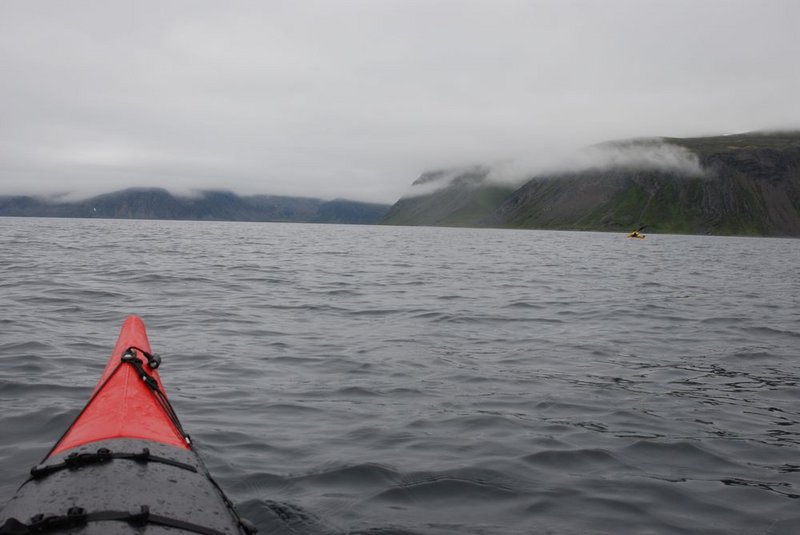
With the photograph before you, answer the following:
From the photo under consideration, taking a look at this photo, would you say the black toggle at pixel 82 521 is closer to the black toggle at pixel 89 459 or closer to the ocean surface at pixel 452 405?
the black toggle at pixel 89 459

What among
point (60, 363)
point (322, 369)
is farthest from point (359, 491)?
point (60, 363)

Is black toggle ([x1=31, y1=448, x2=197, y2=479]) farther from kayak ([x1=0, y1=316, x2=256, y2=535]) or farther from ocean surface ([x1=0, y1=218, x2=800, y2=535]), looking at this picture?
ocean surface ([x1=0, y1=218, x2=800, y2=535])

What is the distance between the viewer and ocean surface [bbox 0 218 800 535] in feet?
20.7

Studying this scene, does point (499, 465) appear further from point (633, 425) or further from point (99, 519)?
point (99, 519)

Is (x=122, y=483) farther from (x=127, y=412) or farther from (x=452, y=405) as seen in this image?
(x=452, y=405)

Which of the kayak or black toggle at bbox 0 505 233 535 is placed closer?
black toggle at bbox 0 505 233 535

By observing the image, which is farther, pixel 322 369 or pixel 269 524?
pixel 322 369

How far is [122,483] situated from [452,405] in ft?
19.5

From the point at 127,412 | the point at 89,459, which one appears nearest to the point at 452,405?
the point at 127,412

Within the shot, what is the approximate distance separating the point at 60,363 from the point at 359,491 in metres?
7.24

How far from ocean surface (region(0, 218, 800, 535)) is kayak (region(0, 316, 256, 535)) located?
139 cm

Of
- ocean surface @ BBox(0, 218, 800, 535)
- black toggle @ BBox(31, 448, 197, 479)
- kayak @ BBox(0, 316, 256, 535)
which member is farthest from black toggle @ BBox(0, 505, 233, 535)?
ocean surface @ BBox(0, 218, 800, 535)

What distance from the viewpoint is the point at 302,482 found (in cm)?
669

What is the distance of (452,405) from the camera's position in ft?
31.1
